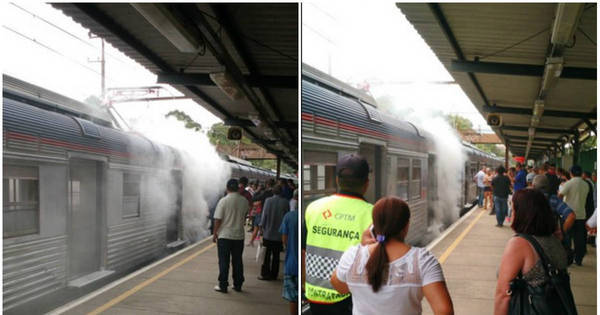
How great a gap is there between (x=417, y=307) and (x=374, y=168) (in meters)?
0.99

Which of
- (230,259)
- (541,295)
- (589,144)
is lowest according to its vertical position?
(230,259)

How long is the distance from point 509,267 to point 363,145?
101 centimetres

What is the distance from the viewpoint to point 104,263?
270 centimetres

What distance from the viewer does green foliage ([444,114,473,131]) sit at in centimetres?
253

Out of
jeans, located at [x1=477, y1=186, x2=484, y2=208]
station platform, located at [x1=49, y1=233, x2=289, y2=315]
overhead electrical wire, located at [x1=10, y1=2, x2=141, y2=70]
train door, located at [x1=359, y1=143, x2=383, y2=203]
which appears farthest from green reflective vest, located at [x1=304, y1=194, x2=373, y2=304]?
overhead electrical wire, located at [x1=10, y1=2, x2=141, y2=70]

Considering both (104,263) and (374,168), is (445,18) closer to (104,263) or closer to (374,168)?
(374,168)

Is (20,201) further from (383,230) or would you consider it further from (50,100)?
(383,230)

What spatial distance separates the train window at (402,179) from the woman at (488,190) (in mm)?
Result: 484

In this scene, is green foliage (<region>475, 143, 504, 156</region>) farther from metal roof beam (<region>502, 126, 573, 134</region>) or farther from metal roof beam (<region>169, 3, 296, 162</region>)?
metal roof beam (<region>169, 3, 296, 162</region>)

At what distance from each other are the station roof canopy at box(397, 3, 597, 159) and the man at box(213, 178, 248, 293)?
57.0 inches

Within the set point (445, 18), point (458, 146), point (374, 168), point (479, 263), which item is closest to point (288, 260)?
point (374, 168)

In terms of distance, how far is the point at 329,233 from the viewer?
1.92 m

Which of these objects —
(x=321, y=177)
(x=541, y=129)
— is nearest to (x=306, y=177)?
(x=321, y=177)

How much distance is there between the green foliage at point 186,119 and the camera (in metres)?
2.90
